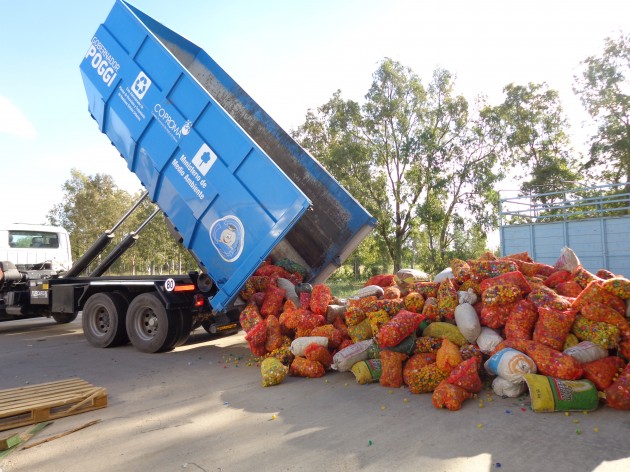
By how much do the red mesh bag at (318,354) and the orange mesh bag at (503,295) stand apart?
1783 millimetres

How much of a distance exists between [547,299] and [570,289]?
66 cm

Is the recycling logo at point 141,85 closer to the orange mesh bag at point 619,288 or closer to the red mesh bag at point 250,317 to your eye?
the red mesh bag at point 250,317

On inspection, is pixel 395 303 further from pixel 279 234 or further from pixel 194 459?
pixel 194 459

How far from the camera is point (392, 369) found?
4402 mm

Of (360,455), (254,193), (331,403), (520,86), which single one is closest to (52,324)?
(254,193)

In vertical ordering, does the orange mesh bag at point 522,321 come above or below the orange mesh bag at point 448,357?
above

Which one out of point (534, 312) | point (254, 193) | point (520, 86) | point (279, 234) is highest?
point (520, 86)

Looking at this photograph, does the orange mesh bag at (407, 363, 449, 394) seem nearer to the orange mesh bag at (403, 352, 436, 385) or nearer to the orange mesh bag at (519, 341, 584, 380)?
the orange mesh bag at (403, 352, 436, 385)

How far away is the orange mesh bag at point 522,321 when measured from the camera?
4.14 meters

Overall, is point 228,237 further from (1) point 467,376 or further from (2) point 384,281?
(1) point 467,376

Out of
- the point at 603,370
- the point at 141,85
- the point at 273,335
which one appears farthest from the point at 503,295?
the point at 141,85

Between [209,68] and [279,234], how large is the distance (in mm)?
3812

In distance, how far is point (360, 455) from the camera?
2963 mm

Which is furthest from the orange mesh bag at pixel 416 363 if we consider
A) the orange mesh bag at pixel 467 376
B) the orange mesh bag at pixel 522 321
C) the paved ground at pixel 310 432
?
the orange mesh bag at pixel 522 321
